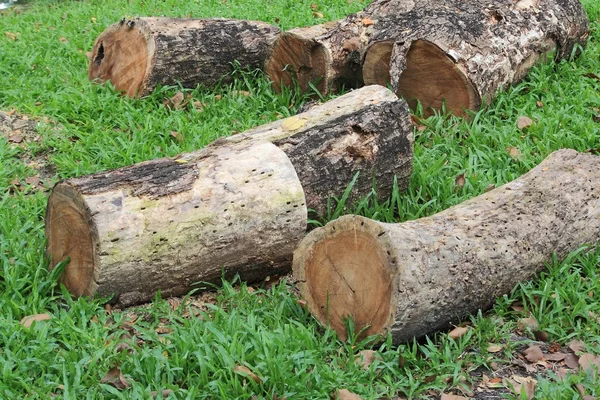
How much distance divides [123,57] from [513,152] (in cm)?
311

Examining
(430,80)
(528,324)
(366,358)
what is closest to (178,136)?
(430,80)

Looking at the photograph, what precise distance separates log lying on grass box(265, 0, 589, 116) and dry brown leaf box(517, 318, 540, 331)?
2.31 meters

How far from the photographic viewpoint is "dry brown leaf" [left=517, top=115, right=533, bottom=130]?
577 cm

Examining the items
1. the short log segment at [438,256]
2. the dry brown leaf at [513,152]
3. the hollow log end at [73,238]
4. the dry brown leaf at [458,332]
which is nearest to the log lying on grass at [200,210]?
the hollow log end at [73,238]

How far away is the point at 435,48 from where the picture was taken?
566 cm

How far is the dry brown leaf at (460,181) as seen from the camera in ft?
16.6

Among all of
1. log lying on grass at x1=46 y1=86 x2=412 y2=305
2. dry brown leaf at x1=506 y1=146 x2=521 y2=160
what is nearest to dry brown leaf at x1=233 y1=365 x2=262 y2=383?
log lying on grass at x1=46 y1=86 x2=412 y2=305

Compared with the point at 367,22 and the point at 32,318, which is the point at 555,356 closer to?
the point at 32,318

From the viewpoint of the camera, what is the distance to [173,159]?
4.32 meters

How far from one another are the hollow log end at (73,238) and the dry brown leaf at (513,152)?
282 centimetres

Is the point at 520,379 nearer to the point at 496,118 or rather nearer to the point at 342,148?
the point at 342,148

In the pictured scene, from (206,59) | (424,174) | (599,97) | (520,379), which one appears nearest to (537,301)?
(520,379)

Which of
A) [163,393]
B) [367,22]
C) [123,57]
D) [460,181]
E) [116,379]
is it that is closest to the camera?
[163,393]

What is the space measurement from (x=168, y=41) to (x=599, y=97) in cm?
327
